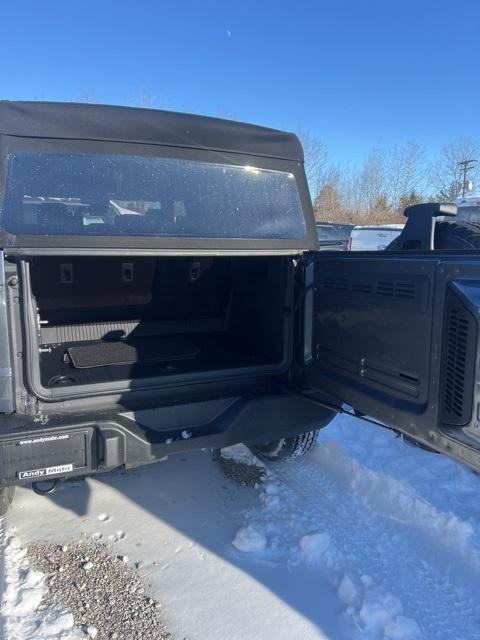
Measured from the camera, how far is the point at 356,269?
8.65 ft

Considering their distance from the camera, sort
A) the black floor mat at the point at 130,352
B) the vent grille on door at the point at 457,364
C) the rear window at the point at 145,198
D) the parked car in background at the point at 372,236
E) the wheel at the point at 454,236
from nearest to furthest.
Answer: the vent grille on door at the point at 457,364, the rear window at the point at 145,198, the black floor mat at the point at 130,352, the wheel at the point at 454,236, the parked car in background at the point at 372,236

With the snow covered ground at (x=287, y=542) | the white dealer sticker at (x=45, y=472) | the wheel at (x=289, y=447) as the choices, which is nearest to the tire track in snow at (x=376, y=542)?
the snow covered ground at (x=287, y=542)

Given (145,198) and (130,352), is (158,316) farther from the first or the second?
(145,198)

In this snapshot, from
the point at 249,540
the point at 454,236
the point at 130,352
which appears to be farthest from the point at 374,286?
the point at 454,236

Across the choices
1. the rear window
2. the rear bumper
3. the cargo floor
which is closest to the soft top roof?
the rear window

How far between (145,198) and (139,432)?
130 centimetres

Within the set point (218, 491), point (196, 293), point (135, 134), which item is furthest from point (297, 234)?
point (218, 491)

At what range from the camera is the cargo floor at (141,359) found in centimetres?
315

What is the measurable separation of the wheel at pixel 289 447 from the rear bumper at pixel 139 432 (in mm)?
466

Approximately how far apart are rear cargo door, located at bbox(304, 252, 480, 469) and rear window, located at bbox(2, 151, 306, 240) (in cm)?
50

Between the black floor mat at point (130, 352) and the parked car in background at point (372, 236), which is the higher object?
the parked car in background at point (372, 236)

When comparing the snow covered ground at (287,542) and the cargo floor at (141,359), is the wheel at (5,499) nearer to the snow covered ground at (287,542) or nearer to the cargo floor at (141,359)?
the snow covered ground at (287,542)

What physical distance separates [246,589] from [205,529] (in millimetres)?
567

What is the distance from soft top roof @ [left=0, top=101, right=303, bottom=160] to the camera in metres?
2.67
